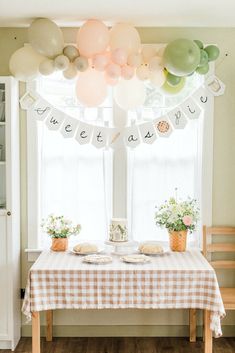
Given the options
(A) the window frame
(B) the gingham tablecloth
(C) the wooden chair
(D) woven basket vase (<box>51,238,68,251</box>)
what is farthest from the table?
(A) the window frame

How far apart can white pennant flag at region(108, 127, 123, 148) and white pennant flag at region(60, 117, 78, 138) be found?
0.27 metres

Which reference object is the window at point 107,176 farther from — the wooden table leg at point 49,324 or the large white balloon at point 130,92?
the wooden table leg at point 49,324

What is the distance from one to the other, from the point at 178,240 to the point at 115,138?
2.93 feet

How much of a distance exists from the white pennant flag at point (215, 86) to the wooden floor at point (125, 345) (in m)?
1.88

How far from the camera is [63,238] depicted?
161 inches

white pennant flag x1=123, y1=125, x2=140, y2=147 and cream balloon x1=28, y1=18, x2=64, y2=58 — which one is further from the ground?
cream balloon x1=28, y1=18, x2=64, y2=58

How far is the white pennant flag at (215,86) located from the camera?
413 centimetres

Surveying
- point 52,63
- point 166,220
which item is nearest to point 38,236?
point 166,220

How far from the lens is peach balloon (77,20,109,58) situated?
11.8ft

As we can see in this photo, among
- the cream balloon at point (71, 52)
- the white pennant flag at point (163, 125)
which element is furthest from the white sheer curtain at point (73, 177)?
the cream balloon at point (71, 52)

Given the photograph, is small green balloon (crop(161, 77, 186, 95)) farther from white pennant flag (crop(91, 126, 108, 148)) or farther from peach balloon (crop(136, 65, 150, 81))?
white pennant flag (crop(91, 126, 108, 148))

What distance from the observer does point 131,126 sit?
4168 millimetres

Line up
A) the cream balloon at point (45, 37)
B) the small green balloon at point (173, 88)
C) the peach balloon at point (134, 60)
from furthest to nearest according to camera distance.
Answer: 1. the small green balloon at point (173, 88)
2. the peach balloon at point (134, 60)
3. the cream balloon at point (45, 37)

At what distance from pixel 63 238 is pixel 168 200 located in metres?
0.86
